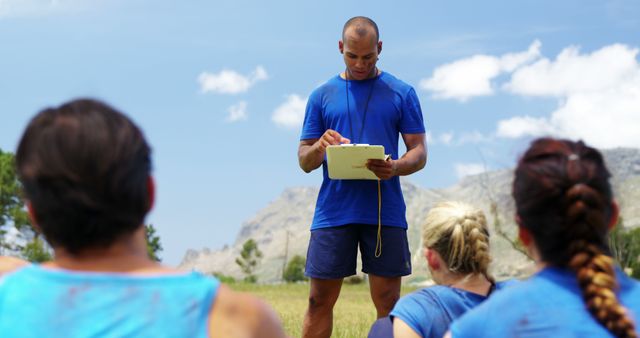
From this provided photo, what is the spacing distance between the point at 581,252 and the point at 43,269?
1318 mm

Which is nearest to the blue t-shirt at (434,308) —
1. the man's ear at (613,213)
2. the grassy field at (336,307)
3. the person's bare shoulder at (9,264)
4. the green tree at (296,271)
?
the man's ear at (613,213)

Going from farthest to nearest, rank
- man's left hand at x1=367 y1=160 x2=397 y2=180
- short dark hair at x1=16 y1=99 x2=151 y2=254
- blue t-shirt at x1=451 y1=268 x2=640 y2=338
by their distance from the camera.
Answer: man's left hand at x1=367 y1=160 x2=397 y2=180, blue t-shirt at x1=451 y1=268 x2=640 y2=338, short dark hair at x1=16 y1=99 x2=151 y2=254

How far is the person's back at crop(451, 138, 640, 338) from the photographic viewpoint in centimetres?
231

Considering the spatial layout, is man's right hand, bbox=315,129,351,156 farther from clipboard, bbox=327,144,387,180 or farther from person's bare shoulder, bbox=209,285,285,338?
person's bare shoulder, bbox=209,285,285,338

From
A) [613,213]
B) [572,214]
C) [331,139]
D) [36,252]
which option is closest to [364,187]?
[331,139]

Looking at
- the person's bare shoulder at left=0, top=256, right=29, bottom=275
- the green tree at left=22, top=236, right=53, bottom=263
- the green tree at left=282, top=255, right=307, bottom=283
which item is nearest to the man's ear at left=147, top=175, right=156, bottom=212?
the person's bare shoulder at left=0, top=256, right=29, bottom=275

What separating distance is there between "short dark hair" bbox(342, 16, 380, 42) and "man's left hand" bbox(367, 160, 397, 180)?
780 mm

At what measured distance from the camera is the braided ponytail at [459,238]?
381 centimetres

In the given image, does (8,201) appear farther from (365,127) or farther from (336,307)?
(365,127)

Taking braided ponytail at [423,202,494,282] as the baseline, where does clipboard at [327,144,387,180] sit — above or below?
above

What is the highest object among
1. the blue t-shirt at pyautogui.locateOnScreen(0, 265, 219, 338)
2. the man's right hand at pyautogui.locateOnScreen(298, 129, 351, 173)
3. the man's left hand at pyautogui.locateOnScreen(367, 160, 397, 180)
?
the man's right hand at pyautogui.locateOnScreen(298, 129, 351, 173)

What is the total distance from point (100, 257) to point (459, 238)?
1995 millimetres

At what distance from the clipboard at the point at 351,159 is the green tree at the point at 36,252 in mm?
49048

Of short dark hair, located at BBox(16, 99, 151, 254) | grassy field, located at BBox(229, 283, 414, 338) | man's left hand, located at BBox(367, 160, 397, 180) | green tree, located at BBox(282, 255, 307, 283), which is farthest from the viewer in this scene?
green tree, located at BBox(282, 255, 307, 283)
